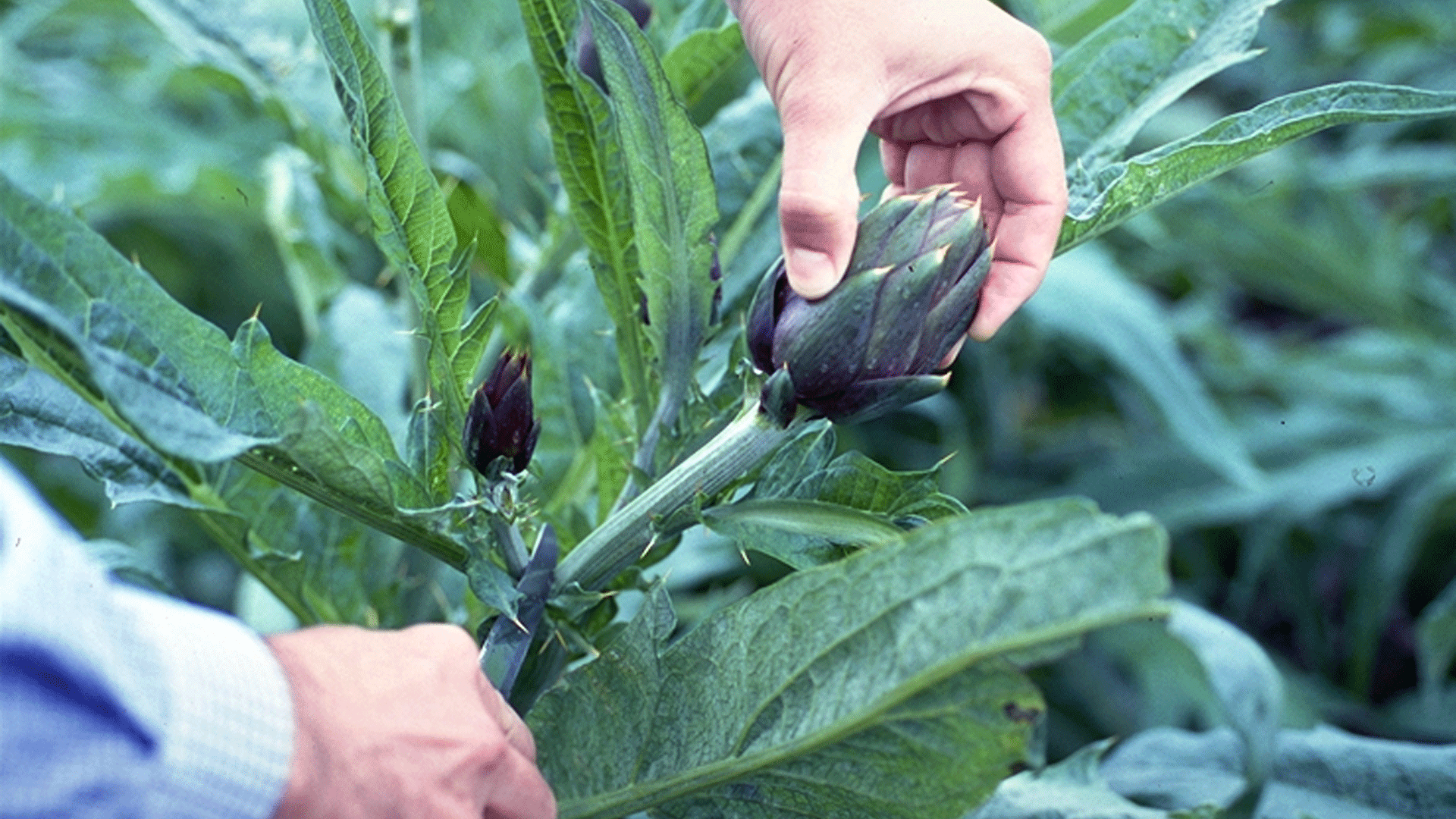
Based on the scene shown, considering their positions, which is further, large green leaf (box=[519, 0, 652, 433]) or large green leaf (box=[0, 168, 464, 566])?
large green leaf (box=[519, 0, 652, 433])

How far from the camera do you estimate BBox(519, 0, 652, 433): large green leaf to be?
19.5 inches

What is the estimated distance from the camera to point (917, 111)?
1.69 ft

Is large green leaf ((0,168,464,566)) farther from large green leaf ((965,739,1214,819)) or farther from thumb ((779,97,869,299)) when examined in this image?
large green leaf ((965,739,1214,819))

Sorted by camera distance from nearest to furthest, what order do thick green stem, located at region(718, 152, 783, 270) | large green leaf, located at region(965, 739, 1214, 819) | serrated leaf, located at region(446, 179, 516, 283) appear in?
large green leaf, located at region(965, 739, 1214, 819) → thick green stem, located at region(718, 152, 783, 270) → serrated leaf, located at region(446, 179, 516, 283)

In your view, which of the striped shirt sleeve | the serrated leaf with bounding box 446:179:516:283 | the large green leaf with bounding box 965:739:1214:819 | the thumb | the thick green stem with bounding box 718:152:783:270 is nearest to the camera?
the striped shirt sleeve

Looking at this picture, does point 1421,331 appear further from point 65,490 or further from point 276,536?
point 65,490

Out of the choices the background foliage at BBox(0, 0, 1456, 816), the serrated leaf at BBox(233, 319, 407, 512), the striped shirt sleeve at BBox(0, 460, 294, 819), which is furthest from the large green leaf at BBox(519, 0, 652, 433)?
the striped shirt sleeve at BBox(0, 460, 294, 819)

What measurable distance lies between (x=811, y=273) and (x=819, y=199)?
0.08 feet

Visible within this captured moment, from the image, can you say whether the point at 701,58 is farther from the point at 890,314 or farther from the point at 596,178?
the point at 890,314

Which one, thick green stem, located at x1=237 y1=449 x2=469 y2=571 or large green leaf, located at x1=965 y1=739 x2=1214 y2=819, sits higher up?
thick green stem, located at x1=237 y1=449 x2=469 y2=571

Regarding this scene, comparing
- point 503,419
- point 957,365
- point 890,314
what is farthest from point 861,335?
point 957,365

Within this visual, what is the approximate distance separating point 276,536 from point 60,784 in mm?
266

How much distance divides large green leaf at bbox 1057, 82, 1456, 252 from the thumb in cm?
10

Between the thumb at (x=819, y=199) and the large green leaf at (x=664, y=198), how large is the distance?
0.04 metres
